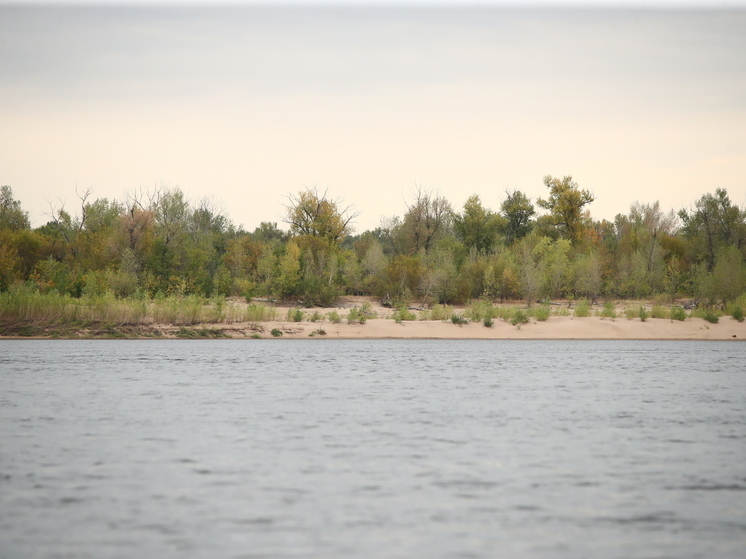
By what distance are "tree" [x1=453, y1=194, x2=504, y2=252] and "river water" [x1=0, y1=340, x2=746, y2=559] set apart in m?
54.3

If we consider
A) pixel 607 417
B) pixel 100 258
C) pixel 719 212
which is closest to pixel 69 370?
pixel 607 417

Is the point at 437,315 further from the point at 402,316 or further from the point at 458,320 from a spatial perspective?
the point at 402,316

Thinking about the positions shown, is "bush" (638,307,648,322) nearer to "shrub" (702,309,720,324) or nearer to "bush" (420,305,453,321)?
"shrub" (702,309,720,324)

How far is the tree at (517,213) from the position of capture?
89938mm

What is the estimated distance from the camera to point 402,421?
63.2 ft

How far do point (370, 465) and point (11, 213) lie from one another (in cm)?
9413

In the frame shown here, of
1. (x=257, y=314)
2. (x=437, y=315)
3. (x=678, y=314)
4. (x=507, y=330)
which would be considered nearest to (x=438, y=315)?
(x=437, y=315)

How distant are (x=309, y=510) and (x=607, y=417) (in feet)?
37.5

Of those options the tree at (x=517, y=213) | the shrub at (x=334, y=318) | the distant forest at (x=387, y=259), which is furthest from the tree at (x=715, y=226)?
the shrub at (x=334, y=318)

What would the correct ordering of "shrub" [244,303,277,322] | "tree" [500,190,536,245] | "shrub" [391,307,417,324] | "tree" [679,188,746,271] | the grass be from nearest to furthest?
the grass, "shrub" [244,303,277,322], "shrub" [391,307,417,324], "tree" [679,188,746,271], "tree" [500,190,536,245]

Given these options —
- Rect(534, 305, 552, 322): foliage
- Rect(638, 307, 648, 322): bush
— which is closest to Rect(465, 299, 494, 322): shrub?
Rect(534, 305, 552, 322): foliage

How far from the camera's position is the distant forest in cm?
6216

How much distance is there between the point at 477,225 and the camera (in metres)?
84.5

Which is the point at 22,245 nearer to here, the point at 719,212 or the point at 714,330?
the point at 714,330
